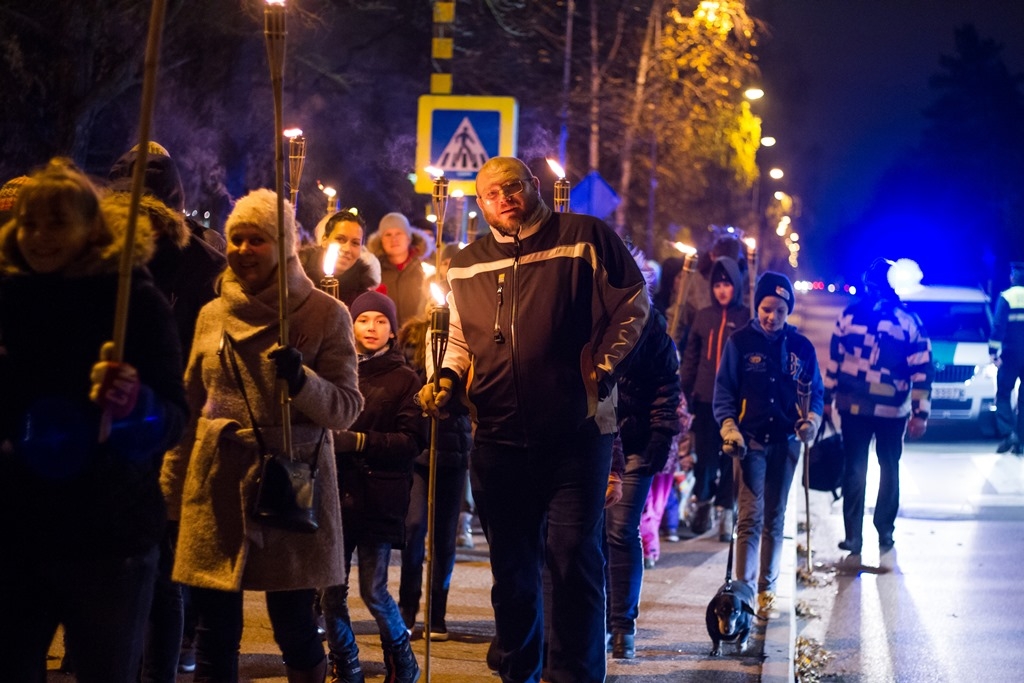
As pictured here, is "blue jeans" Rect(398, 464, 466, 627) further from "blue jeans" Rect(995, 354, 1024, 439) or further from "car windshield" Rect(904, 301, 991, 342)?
"car windshield" Rect(904, 301, 991, 342)

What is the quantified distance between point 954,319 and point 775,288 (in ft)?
42.5

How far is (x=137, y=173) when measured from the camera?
3.99 m

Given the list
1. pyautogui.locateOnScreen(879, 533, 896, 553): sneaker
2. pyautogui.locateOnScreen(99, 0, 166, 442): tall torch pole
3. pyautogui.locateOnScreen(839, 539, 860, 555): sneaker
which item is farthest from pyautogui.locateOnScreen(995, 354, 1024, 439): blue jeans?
pyautogui.locateOnScreen(99, 0, 166, 442): tall torch pole

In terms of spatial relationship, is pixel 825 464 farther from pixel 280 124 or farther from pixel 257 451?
pixel 280 124

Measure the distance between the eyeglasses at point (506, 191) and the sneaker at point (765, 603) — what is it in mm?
3569

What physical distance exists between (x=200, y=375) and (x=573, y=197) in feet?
33.1

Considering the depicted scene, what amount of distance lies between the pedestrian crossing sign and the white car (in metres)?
7.96

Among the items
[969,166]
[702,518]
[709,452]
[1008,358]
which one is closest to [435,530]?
[709,452]

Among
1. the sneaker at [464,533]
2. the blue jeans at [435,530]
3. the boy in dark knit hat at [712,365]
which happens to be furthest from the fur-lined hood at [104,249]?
the boy in dark knit hat at [712,365]

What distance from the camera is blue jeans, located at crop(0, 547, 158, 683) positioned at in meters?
4.11

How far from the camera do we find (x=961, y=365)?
20.0 meters

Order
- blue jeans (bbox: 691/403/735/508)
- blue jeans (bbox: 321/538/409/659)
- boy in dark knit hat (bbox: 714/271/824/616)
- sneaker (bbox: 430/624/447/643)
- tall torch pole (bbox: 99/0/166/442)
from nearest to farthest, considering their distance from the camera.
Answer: tall torch pole (bbox: 99/0/166/442) → blue jeans (bbox: 321/538/409/659) → sneaker (bbox: 430/624/447/643) → boy in dark knit hat (bbox: 714/271/824/616) → blue jeans (bbox: 691/403/735/508)

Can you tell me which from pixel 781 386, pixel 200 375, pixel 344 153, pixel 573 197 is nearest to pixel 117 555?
pixel 200 375

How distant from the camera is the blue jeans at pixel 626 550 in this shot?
25.3 ft
